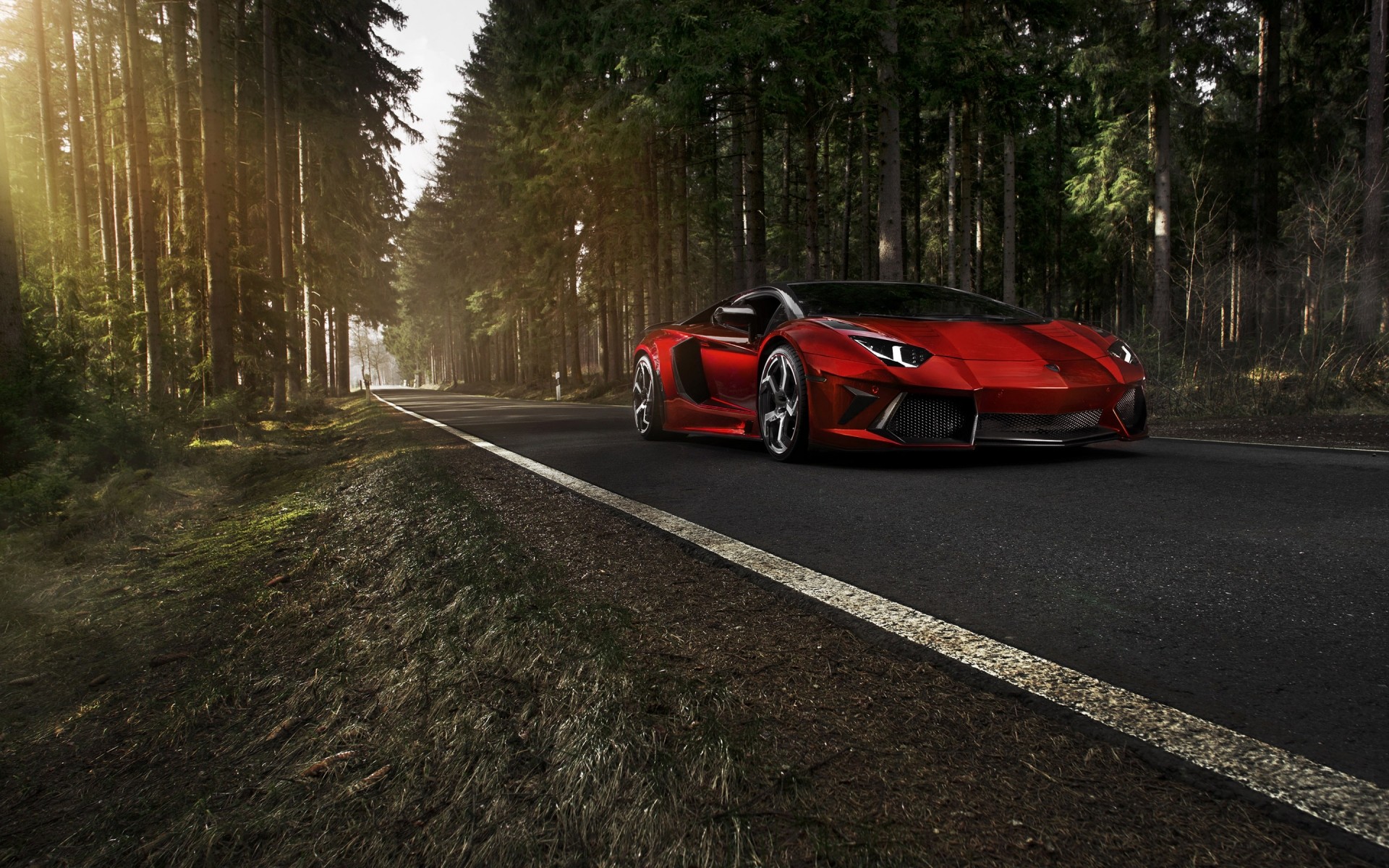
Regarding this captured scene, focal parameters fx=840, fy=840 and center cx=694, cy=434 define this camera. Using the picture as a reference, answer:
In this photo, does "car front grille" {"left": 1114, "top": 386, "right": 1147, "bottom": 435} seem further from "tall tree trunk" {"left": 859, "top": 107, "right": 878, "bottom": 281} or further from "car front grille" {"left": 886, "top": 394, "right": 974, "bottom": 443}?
"tall tree trunk" {"left": 859, "top": 107, "right": 878, "bottom": 281}

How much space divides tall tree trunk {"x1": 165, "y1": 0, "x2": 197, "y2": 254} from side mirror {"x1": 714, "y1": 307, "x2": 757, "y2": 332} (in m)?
11.0

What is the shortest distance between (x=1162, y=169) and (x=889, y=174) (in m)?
10.7

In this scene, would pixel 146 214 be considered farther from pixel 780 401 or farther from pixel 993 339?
pixel 993 339

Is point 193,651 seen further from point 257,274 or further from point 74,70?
point 74,70

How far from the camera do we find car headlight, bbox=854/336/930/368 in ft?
16.0

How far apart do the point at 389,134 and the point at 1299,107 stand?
2725 centimetres

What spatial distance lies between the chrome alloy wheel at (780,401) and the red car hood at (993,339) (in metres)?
0.52

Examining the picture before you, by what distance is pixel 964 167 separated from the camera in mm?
26469

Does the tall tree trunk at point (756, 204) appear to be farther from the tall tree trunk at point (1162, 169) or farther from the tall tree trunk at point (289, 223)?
the tall tree trunk at point (289, 223)

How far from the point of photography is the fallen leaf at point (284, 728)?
A: 177cm

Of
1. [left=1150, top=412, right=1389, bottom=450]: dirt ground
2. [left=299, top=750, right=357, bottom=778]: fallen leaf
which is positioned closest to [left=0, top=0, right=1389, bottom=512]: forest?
[left=1150, top=412, right=1389, bottom=450]: dirt ground

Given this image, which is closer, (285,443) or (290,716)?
(290,716)

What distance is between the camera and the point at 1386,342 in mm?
9109

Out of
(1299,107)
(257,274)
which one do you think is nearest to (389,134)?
(257,274)
